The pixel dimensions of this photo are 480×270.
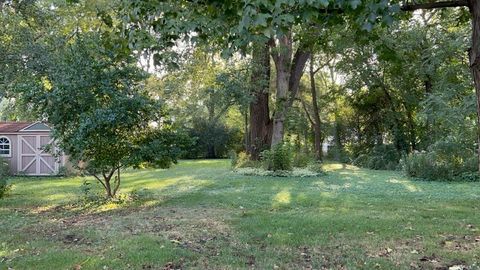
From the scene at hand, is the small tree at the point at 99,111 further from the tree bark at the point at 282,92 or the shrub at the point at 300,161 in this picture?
the shrub at the point at 300,161

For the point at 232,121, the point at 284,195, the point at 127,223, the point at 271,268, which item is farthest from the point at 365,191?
the point at 232,121

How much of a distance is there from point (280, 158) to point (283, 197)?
6.18 meters

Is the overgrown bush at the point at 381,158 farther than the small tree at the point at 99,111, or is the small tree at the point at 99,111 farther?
the overgrown bush at the point at 381,158

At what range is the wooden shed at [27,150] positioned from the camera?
19.1 meters

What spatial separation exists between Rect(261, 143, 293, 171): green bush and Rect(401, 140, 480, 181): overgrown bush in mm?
3966

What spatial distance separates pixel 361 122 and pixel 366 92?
2178mm

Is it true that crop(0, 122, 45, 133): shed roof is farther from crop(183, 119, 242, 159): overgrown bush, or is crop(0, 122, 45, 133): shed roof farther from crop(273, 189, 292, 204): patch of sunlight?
crop(183, 119, 242, 159): overgrown bush

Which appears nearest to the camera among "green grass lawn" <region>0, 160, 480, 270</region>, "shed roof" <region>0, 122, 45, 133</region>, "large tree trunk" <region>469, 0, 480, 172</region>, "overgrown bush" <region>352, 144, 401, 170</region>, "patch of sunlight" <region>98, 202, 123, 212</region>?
"large tree trunk" <region>469, 0, 480, 172</region>

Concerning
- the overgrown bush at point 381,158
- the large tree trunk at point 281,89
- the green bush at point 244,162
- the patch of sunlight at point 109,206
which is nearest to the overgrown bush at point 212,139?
the overgrown bush at point 381,158

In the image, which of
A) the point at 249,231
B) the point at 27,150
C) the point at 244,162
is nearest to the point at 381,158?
the point at 244,162

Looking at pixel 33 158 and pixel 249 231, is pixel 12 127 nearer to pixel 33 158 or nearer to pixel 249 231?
pixel 33 158

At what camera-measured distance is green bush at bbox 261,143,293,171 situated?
16.0 meters

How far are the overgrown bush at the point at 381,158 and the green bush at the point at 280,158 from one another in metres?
7.33

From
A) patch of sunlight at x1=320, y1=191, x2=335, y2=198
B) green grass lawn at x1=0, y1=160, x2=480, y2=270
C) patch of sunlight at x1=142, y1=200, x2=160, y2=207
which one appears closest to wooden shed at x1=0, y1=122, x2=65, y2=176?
green grass lawn at x1=0, y1=160, x2=480, y2=270
